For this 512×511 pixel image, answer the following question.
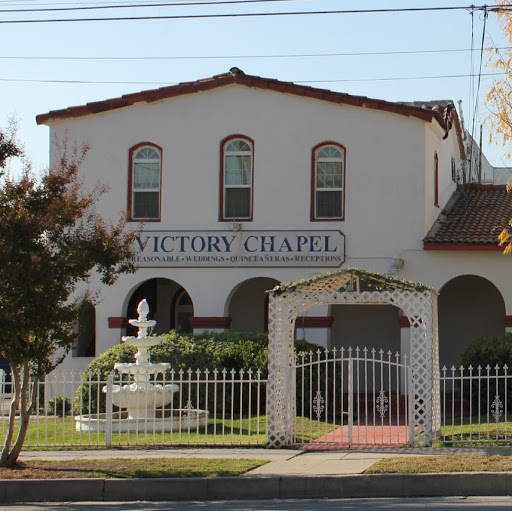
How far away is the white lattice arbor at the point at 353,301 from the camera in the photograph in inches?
592

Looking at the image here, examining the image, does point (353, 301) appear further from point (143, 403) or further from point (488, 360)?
point (488, 360)

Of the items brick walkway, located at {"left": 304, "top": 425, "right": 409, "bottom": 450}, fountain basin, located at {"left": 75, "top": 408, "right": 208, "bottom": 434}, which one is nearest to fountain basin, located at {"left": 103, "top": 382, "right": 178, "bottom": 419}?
fountain basin, located at {"left": 75, "top": 408, "right": 208, "bottom": 434}

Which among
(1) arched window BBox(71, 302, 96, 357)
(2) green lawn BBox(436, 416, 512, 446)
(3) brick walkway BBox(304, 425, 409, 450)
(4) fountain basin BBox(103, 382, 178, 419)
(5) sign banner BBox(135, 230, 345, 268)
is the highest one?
(5) sign banner BBox(135, 230, 345, 268)

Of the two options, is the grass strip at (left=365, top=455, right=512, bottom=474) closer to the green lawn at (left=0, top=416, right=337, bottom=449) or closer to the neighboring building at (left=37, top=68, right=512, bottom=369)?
the green lawn at (left=0, top=416, right=337, bottom=449)

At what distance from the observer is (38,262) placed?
12828 mm

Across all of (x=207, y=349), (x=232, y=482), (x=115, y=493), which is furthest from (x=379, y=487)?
(x=207, y=349)

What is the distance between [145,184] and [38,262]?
1073 centimetres

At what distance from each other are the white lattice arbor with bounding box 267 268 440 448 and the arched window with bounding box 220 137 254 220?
704 cm

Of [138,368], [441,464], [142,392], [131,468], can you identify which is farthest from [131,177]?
[441,464]

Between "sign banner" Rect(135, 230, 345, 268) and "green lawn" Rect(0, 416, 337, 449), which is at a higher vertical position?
"sign banner" Rect(135, 230, 345, 268)

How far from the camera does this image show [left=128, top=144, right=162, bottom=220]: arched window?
23375 millimetres

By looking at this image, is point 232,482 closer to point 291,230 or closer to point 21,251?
point 21,251

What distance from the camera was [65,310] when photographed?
13.4 metres

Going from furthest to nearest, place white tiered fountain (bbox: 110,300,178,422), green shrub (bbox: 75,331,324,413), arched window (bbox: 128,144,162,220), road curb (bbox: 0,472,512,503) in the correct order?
arched window (bbox: 128,144,162,220) < green shrub (bbox: 75,331,324,413) < white tiered fountain (bbox: 110,300,178,422) < road curb (bbox: 0,472,512,503)
